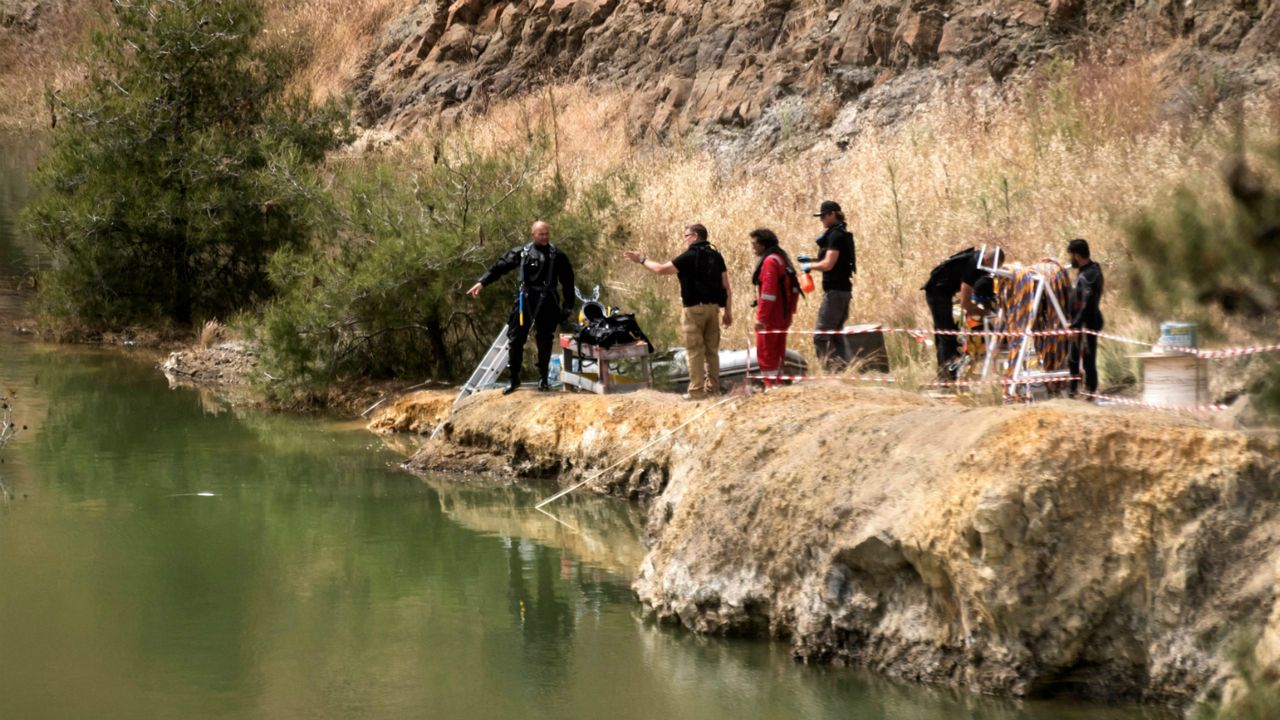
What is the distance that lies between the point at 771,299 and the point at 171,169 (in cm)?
1470

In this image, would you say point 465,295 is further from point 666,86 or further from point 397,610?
point 666,86

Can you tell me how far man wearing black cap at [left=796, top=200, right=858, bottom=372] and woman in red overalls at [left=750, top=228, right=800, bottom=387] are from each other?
228 mm

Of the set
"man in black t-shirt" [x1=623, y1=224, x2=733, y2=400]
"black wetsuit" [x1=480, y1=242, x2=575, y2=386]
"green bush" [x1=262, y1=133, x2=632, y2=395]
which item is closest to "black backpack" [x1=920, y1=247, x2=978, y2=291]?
"man in black t-shirt" [x1=623, y1=224, x2=733, y2=400]

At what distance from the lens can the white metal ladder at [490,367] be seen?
1859 cm

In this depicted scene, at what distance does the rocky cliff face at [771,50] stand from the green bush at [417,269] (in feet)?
27.9

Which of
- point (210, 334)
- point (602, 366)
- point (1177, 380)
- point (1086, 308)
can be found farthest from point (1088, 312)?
point (210, 334)

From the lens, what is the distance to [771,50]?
32406mm

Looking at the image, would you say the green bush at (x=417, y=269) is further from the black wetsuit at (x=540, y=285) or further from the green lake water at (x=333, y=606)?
the black wetsuit at (x=540, y=285)

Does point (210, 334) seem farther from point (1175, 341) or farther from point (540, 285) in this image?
point (1175, 341)

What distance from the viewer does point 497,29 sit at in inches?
1650

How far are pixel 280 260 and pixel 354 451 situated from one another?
442 cm

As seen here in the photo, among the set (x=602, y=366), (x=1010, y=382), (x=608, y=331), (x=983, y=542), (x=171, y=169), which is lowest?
(x=983, y=542)

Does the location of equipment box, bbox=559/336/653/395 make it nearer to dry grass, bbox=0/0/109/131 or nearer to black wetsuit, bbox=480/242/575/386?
black wetsuit, bbox=480/242/575/386

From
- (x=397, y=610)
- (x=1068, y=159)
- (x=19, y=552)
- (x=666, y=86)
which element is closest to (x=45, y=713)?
(x=397, y=610)
